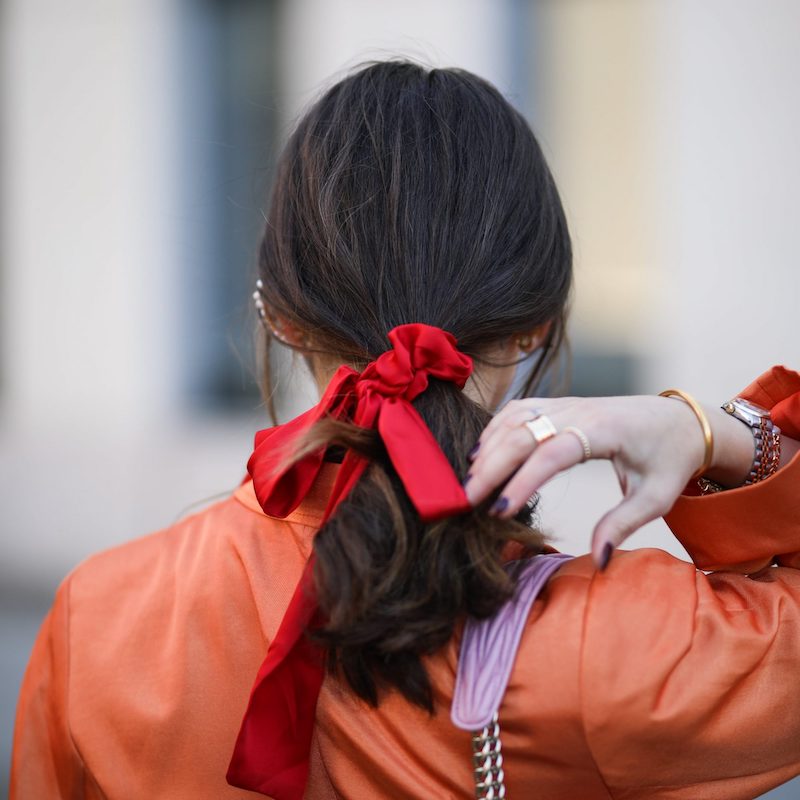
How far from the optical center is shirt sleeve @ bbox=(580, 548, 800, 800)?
0.95 m

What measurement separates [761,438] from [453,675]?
43 cm

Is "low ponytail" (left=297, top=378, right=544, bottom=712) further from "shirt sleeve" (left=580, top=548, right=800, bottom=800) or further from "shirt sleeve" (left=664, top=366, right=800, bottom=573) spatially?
"shirt sleeve" (left=664, top=366, right=800, bottom=573)

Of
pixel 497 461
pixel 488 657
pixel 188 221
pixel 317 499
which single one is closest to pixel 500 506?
pixel 497 461

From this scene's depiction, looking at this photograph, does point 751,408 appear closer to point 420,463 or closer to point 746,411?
point 746,411

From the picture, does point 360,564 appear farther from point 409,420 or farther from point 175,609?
point 175,609

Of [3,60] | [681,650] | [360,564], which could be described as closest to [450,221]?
[360,564]

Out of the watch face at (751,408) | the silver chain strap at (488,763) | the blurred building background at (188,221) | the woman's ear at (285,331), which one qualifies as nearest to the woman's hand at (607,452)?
the watch face at (751,408)

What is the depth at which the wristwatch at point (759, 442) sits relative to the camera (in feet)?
3.63

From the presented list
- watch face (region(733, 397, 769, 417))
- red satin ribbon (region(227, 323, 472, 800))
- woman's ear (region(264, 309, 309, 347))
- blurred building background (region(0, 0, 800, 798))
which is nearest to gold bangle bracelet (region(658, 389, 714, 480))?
watch face (region(733, 397, 769, 417))

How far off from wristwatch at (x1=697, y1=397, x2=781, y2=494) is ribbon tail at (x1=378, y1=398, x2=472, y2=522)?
36 cm

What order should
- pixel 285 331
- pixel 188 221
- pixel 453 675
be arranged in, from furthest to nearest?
pixel 188 221 → pixel 285 331 → pixel 453 675

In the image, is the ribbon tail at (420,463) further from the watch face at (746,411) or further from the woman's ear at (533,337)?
the watch face at (746,411)

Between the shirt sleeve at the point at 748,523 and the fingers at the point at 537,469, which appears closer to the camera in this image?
the fingers at the point at 537,469

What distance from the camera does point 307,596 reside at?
99 cm
